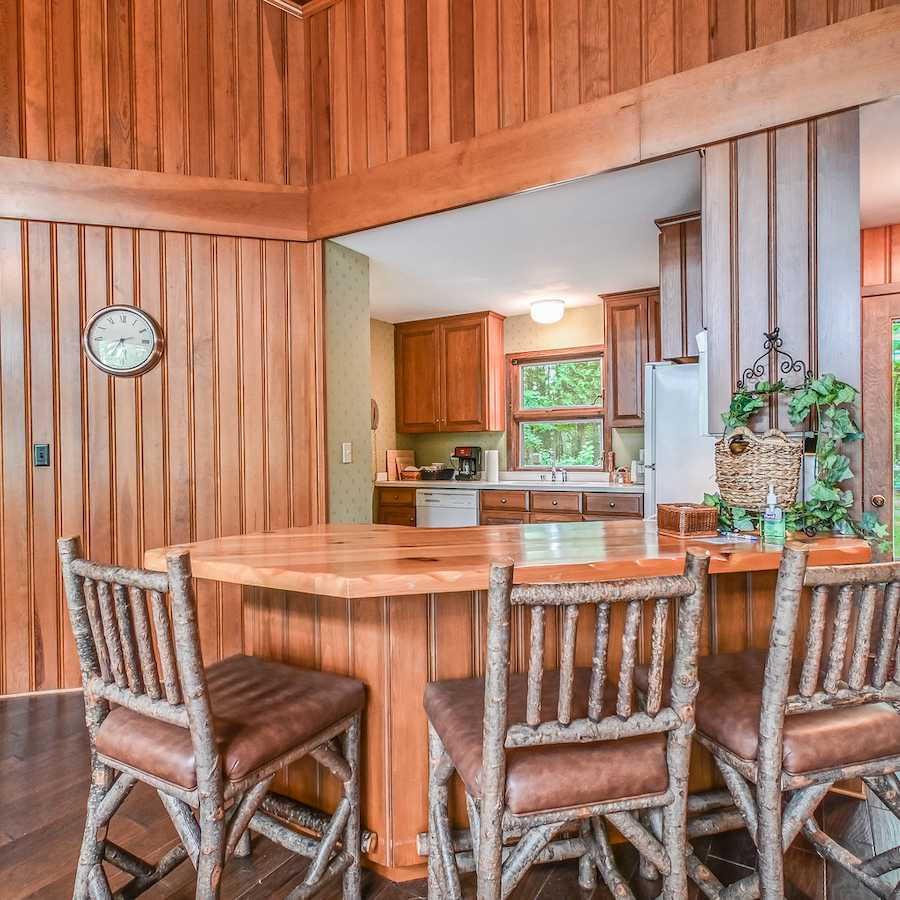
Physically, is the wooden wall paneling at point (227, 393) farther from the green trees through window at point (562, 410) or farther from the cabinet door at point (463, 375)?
the green trees through window at point (562, 410)

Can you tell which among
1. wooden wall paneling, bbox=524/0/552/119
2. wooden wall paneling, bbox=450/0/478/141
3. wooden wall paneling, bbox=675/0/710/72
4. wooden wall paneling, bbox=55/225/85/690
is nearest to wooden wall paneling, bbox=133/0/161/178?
wooden wall paneling, bbox=55/225/85/690

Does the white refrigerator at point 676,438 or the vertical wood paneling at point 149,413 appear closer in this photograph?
the vertical wood paneling at point 149,413

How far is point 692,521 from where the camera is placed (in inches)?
70.7

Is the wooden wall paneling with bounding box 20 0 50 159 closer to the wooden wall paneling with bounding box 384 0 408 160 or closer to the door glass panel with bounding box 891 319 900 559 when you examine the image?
the wooden wall paneling with bounding box 384 0 408 160

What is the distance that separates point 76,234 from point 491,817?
3.26m

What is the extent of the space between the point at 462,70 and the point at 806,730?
2.95 meters

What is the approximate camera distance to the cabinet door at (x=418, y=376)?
5.35 metres

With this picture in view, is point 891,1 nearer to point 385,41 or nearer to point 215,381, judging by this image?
point 385,41

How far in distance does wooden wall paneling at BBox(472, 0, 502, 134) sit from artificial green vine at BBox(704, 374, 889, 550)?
72.3 inches

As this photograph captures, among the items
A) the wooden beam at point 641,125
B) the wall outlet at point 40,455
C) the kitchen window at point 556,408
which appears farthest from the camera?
the kitchen window at point 556,408

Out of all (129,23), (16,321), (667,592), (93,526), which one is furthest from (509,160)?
(93,526)

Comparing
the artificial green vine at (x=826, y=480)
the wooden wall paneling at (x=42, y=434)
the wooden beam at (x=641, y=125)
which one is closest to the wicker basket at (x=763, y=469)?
the artificial green vine at (x=826, y=480)

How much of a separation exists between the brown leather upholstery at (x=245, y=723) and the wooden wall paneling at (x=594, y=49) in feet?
8.24

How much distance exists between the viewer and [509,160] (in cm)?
271
